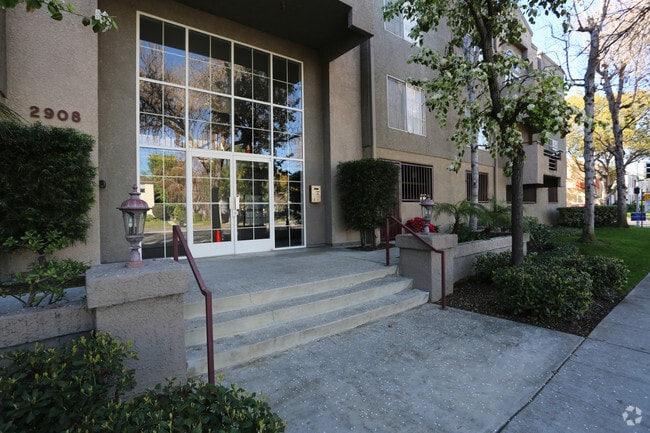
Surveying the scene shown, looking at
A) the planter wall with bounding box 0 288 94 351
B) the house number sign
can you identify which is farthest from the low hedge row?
the house number sign

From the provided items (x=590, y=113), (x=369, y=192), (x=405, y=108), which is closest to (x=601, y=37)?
(x=590, y=113)

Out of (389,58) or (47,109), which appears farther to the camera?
(389,58)

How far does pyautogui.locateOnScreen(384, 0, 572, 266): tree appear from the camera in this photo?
4.97 m

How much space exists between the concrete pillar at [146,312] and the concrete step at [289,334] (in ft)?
1.41

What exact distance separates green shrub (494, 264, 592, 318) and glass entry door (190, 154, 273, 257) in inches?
213

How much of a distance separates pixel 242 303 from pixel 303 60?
23.7 ft

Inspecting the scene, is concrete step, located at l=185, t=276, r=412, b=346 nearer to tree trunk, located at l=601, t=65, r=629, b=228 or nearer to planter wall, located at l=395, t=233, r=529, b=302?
planter wall, located at l=395, t=233, r=529, b=302

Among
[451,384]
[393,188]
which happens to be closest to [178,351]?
[451,384]

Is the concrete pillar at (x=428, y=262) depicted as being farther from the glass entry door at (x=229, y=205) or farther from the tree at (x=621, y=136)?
the glass entry door at (x=229, y=205)

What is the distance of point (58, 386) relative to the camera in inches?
75.7

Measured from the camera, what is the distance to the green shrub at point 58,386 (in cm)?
175

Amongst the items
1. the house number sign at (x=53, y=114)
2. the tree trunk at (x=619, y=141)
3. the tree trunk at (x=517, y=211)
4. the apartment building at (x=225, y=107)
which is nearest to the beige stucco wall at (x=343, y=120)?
the apartment building at (x=225, y=107)

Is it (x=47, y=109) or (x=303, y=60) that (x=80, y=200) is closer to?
(x=47, y=109)

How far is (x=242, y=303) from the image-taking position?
4227 millimetres
